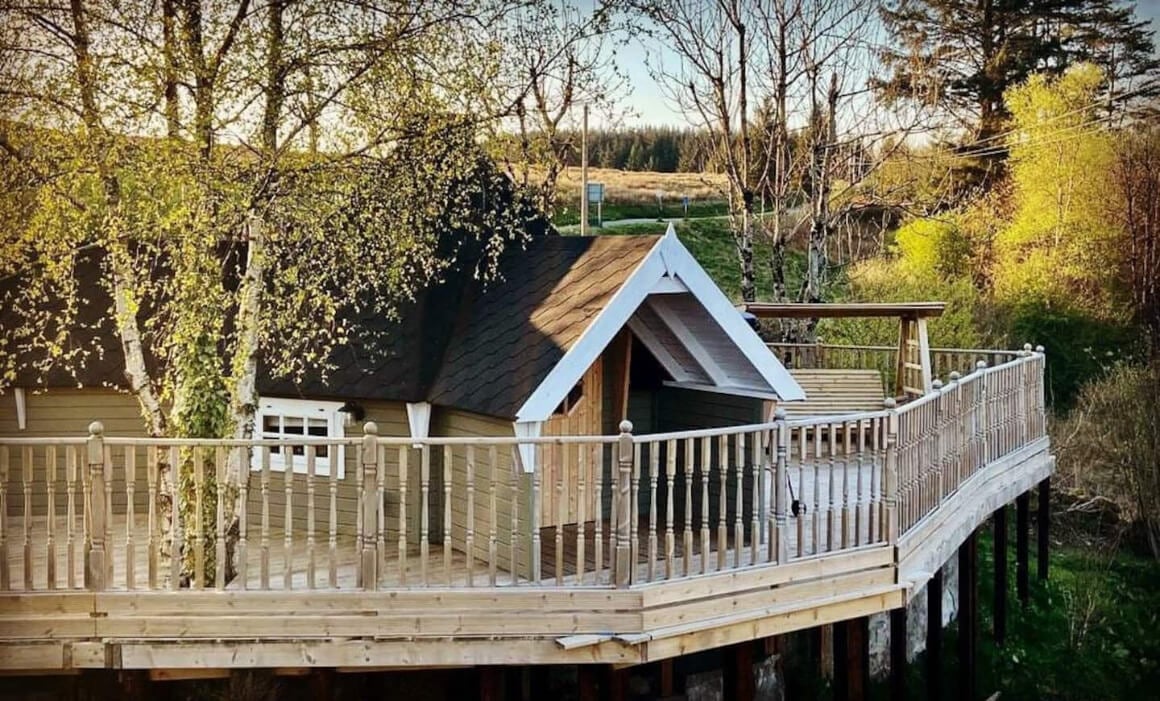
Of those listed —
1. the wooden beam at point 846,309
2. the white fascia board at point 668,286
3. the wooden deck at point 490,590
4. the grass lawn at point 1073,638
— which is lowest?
the grass lawn at point 1073,638

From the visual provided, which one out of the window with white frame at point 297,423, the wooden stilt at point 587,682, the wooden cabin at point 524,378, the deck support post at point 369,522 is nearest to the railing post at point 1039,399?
the wooden cabin at point 524,378

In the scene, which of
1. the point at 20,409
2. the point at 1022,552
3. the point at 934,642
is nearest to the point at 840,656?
the point at 934,642

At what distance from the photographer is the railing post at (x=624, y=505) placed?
5008mm

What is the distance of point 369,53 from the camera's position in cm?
550

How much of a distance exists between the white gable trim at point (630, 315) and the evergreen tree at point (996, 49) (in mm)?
4295

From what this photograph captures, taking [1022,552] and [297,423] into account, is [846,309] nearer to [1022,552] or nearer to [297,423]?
[1022,552]

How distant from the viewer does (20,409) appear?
7.16 meters

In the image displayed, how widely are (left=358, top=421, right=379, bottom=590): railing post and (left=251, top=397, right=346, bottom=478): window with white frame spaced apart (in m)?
1.79

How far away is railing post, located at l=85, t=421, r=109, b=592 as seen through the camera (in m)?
Answer: 4.91

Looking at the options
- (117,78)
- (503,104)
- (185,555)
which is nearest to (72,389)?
(185,555)

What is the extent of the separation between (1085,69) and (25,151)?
976 centimetres

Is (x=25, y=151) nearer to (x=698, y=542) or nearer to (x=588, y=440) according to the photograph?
(x=588, y=440)

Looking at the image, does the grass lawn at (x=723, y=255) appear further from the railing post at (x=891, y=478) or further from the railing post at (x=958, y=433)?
the railing post at (x=891, y=478)

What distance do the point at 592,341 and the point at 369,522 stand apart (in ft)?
4.54
